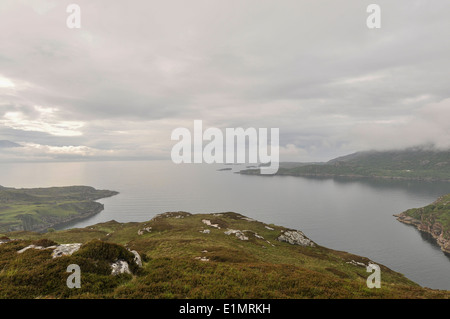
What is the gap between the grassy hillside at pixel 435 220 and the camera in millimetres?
144087

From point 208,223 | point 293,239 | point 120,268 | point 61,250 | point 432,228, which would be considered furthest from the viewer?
point 432,228

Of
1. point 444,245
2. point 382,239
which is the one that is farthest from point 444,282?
point 444,245

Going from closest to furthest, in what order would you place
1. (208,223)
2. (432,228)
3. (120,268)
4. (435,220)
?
(120,268), (208,223), (432,228), (435,220)

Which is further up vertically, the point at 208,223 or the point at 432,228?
the point at 208,223

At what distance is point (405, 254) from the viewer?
123 metres

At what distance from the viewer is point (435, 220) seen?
162m

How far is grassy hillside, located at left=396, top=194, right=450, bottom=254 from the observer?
5673 inches

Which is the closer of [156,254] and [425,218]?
[156,254]

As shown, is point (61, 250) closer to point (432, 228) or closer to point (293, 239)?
point (293, 239)

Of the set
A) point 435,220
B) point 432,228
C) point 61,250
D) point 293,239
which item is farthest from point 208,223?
point 435,220

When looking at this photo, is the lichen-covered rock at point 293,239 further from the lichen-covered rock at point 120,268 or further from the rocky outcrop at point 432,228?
the rocky outcrop at point 432,228

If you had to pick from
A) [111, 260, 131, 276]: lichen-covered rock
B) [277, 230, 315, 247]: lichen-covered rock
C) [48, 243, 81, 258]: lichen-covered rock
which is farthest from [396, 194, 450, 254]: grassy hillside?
[48, 243, 81, 258]: lichen-covered rock
